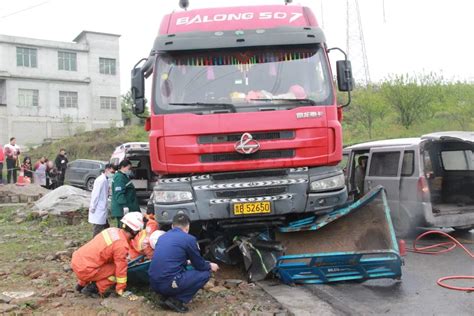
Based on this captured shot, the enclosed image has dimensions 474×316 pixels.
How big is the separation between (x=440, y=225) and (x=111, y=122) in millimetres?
37766

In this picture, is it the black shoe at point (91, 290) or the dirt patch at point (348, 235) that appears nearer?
the black shoe at point (91, 290)

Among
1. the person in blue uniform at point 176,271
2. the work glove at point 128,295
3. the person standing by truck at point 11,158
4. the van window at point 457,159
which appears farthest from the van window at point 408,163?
the person standing by truck at point 11,158

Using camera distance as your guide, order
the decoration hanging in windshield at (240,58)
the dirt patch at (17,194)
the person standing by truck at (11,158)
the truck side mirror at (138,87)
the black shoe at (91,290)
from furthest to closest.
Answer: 1. the person standing by truck at (11,158)
2. the dirt patch at (17,194)
3. the truck side mirror at (138,87)
4. the decoration hanging in windshield at (240,58)
5. the black shoe at (91,290)

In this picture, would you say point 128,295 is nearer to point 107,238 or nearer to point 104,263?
point 104,263

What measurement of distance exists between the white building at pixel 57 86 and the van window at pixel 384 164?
1369 inches

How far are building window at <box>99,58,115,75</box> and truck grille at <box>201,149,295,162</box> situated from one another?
38.5 m

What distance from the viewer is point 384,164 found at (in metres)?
9.18

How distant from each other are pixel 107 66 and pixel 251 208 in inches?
1540

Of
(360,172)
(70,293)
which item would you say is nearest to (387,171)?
(360,172)

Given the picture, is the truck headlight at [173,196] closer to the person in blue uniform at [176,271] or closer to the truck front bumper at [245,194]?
the truck front bumper at [245,194]

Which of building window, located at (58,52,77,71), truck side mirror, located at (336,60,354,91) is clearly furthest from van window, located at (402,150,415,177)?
building window, located at (58,52,77,71)

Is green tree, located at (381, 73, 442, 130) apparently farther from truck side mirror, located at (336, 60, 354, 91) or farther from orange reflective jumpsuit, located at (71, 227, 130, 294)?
orange reflective jumpsuit, located at (71, 227, 130, 294)

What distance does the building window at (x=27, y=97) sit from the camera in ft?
→ 127

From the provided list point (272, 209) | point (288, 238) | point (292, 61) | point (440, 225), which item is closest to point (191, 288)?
point (272, 209)
